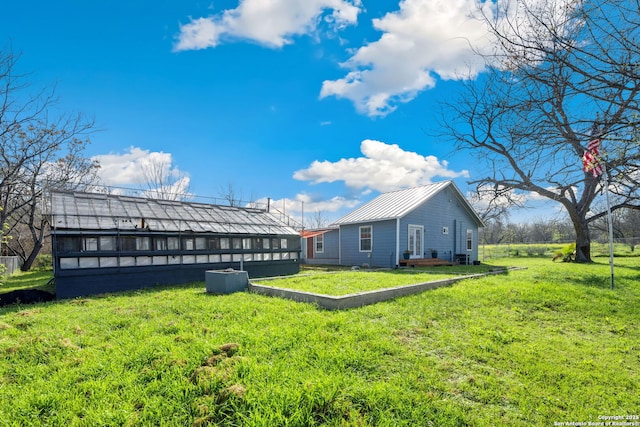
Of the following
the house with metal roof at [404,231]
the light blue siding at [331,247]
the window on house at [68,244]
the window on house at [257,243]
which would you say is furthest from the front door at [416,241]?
the window on house at [68,244]

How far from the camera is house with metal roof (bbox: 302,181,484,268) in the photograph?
55.2 ft

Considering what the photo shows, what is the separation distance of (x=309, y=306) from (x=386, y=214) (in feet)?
38.7

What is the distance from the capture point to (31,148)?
1474cm

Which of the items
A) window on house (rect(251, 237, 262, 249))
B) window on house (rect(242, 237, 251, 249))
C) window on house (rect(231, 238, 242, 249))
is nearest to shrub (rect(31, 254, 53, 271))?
window on house (rect(231, 238, 242, 249))

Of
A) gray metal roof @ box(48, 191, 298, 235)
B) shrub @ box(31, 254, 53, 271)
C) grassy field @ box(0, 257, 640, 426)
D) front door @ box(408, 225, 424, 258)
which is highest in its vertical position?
gray metal roof @ box(48, 191, 298, 235)

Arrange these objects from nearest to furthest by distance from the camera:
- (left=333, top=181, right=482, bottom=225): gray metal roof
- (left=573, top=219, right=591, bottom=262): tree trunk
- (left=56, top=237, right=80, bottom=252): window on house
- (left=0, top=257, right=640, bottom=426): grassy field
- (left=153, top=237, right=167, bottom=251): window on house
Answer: (left=0, top=257, right=640, bottom=426): grassy field → (left=56, top=237, right=80, bottom=252): window on house → (left=153, top=237, right=167, bottom=251): window on house → (left=333, top=181, right=482, bottom=225): gray metal roof → (left=573, top=219, right=591, bottom=262): tree trunk

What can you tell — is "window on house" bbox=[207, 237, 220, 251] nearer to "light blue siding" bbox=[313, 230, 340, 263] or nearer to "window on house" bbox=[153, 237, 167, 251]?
"window on house" bbox=[153, 237, 167, 251]

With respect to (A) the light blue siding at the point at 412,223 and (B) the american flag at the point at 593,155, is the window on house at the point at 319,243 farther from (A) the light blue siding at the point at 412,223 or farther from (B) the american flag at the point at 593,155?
(B) the american flag at the point at 593,155

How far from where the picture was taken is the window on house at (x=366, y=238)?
59.0ft

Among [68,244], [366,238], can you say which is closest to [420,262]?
[366,238]

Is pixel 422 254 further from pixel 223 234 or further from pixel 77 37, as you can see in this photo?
pixel 77 37

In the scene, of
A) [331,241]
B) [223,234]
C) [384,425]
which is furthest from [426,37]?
[331,241]

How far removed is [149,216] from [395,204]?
12800 mm

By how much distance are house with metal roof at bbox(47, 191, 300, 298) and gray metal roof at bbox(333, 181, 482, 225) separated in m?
5.54
